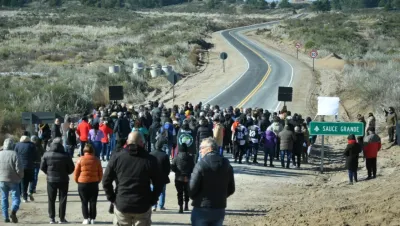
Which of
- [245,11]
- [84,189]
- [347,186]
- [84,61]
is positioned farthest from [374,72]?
[245,11]

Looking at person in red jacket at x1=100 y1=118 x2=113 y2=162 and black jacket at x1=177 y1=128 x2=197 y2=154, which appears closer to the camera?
black jacket at x1=177 y1=128 x2=197 y2=154

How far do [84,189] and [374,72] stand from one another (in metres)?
36.4

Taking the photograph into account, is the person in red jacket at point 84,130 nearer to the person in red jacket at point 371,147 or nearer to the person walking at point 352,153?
the person walking at point 352,153

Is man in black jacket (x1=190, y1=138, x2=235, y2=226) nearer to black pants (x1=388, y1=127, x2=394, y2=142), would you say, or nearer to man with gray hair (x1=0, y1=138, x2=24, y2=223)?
man with gray hair (x1=0, y1=138, x2=24, y2=223)

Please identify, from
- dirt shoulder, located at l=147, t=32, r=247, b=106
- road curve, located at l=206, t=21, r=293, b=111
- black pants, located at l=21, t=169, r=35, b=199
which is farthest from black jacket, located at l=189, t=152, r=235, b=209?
dirt shoulder, located at l=147, t=32, r=247, b=106

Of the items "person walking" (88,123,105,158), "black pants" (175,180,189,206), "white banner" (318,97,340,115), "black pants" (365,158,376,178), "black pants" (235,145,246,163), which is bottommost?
"black pants" (365,158,376,178)

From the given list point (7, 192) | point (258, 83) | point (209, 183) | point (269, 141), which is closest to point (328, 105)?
point (269, 141)

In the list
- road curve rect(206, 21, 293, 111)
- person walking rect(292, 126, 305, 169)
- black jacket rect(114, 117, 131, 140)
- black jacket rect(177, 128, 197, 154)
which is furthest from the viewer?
road curve rect(206, 21, 293, 111)

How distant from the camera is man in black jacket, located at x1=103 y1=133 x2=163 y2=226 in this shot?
7676 mm

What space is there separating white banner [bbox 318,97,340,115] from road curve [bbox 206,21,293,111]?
14.0 m

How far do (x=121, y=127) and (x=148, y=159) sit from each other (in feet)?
41.0

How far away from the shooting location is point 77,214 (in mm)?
13703

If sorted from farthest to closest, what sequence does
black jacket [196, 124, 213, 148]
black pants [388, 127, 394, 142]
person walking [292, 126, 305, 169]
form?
black pants [388, 127, 394, 142], person walking [292, 126, 305, 169], black jacket [196, 124, 213, 148]

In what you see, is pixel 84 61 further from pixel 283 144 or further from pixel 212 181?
pixel 212 181
